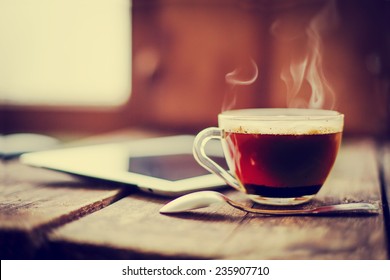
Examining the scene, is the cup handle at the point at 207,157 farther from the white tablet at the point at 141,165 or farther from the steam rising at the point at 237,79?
the steam rising at the point at 237,79

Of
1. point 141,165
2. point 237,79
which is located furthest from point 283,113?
point 237,79

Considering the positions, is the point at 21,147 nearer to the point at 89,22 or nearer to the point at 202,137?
the point at 202,137

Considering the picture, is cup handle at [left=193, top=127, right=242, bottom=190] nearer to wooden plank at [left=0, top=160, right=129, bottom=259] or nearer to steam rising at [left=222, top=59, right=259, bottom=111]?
wooden plank at [left=0, top=160, right=129, bottom=259]

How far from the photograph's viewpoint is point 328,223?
0.58 m

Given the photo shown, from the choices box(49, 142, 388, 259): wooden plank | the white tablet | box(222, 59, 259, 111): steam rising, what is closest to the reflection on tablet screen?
the white tablet

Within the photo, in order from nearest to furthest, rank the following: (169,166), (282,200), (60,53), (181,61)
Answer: (282,200)
(169,166)
(181,61)
(60,53)

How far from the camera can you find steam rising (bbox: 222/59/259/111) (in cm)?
217

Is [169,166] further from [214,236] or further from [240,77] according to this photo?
[240,77]

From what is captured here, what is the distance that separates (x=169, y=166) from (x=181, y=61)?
140 centimetres

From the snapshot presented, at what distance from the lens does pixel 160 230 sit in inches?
22.0

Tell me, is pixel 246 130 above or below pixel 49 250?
above

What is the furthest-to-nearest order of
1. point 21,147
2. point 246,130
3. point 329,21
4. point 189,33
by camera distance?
point 189,33 → point 329,21 → point 21,147 → point 246,130
